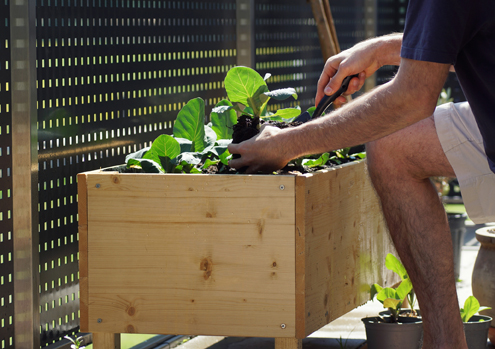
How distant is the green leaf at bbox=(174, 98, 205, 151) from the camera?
196 centimetres

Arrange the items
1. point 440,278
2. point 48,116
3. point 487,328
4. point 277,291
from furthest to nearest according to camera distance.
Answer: point 487,328
point 48,116
point 440,278
point 277,291

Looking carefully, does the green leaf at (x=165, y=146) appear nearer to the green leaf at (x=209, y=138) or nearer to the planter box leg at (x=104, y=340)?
the green leaf at (x=209, y=138)

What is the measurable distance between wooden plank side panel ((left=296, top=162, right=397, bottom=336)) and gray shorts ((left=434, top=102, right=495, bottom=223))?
31 centimetres

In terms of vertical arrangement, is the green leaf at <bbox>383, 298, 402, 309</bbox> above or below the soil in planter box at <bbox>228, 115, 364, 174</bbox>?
below

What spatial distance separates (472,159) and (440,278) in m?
0.33

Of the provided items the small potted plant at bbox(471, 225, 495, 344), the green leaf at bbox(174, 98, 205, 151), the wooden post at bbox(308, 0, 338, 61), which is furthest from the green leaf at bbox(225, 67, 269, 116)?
the wooden post at bbox(308, 0, 338, 61)

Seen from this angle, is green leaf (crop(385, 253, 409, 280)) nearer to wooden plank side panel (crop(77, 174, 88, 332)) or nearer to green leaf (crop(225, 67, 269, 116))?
green leaf (crop(225, 67, 269, 116))

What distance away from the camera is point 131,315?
5.60 feet

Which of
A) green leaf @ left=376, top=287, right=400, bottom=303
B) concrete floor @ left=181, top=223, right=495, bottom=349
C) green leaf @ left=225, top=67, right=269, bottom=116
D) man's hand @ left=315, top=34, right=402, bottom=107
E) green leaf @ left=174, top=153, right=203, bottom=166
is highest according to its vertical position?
man's hand @ left=315, top=34, right=402, bottom=107

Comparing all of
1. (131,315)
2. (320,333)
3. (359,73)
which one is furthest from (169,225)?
(320,333)

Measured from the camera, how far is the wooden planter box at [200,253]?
164 centimetres

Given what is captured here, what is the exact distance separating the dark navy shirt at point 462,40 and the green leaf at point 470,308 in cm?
74

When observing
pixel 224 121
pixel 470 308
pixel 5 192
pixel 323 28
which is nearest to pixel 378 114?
pixel 224 121

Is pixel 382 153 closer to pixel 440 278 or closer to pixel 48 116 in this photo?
pixel 440 278
